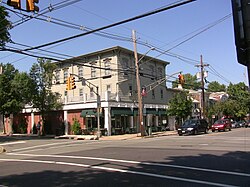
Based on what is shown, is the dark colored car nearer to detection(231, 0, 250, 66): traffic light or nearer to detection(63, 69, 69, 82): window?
detection(63, 69, 69, 82): window

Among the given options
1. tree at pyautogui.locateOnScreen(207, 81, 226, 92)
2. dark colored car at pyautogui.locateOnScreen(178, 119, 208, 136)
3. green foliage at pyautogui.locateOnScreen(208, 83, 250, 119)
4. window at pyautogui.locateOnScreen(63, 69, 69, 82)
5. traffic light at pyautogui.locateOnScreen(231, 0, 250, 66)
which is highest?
tree at pyautogui.locateOnScreen(207, 81, 226, 92)

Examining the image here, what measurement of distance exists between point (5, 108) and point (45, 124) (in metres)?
6.57

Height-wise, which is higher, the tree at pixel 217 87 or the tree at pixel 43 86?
the tree at pixel 217 87

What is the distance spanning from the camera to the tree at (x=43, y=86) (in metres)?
41.9

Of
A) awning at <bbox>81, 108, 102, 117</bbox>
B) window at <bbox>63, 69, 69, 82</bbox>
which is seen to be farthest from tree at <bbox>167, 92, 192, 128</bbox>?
window at <bbox>63, 69, 69, 82</bbox>

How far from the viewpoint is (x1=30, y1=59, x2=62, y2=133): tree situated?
4188cm

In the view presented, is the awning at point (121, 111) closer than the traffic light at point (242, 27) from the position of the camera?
No

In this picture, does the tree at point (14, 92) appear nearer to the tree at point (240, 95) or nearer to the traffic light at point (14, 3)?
the traffic light at point (14, 3)

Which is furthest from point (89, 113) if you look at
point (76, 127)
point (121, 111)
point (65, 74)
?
point (65, 74)

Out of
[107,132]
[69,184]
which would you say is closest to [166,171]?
[69,184]

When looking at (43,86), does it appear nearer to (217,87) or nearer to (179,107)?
(179,107)

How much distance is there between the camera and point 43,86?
4219 centimetres

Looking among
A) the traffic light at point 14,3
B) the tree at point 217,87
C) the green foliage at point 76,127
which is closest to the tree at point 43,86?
the green foliage at point 76,127

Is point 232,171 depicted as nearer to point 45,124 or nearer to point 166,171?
point 166,171
